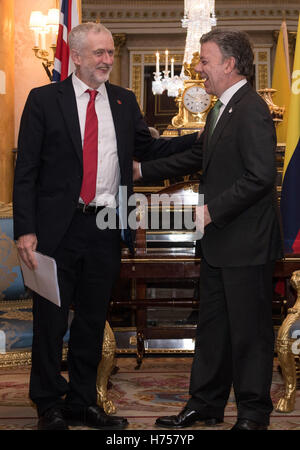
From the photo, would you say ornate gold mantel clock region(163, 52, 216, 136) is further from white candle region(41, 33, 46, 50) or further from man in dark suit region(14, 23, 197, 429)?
man in dark suit region(14, 23, 197, 429)

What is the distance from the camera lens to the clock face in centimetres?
527

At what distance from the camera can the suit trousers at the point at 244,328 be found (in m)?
2.75

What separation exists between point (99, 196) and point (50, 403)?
2.90ft

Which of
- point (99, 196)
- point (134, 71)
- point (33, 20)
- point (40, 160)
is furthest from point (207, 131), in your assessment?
point (134, 71)

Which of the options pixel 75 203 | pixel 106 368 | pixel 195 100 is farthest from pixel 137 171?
pixel 195 100

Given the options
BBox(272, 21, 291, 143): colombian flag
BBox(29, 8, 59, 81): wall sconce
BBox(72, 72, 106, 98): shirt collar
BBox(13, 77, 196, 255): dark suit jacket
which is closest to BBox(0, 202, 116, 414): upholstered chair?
BBox(13, 77, 196, 255): dark suit jacket

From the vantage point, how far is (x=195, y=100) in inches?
208

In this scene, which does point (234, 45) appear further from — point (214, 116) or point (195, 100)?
point (195, 100)

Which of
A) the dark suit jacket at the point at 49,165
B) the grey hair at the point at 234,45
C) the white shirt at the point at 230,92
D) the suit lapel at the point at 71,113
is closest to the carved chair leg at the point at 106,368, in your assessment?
the dark suit jacket at the point at 49,165

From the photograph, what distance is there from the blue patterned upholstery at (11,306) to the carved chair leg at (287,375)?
3.58 feet

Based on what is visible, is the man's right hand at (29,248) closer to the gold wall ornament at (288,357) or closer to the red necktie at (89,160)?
the red necktie at (89,160)

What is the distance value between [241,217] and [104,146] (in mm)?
641

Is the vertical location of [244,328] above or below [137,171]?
below

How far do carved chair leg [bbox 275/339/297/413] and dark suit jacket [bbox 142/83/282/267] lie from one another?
0.82m
